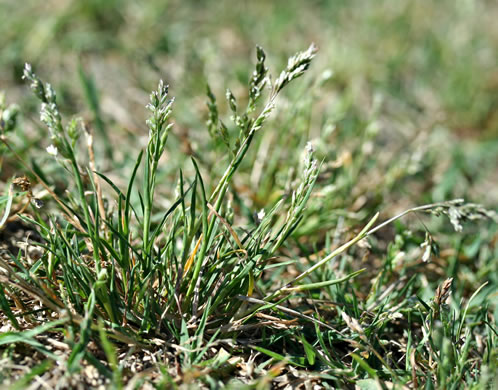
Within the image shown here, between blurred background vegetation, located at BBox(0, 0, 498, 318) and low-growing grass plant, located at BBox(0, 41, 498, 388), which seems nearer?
low-growing grass plant, located at BBox(0, 41, 498, 388)

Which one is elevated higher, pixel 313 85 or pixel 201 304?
pixel 313 85

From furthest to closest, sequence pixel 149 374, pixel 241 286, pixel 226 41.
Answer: pixel 226 41 → pixel 241 286 → pixel 149 374

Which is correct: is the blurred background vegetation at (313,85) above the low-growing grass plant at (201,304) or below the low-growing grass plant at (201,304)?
above

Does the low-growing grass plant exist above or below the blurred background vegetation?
below

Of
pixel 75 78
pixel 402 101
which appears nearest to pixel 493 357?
pixel 402 101

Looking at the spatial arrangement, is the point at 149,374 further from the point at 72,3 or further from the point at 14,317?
the point at 72,3

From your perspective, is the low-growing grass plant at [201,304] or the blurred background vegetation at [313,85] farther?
the blurred background vegetation at [313,85]

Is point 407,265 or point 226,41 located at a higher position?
point 226,41

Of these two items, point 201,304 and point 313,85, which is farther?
point 313,85
